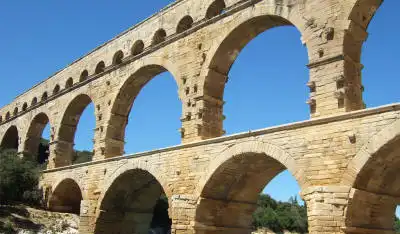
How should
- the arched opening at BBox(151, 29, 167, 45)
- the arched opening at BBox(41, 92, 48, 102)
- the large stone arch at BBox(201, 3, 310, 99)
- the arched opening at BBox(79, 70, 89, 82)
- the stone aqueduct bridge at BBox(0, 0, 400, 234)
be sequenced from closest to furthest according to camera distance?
the stone aqueduct bridge at BBox(0, 0, 400, 234) → the large stone arch at BBox(201, 3, 310, 99) → the arched opening at BBox(151, 29, 167, 45) → the arched opening at BBox(79, 70, 89, 82) → the arched opening at BBox(41, 92, 48, 102)

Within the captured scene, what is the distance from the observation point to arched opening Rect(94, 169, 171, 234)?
14.9 metres

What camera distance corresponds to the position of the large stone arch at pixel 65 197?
18.3 metres

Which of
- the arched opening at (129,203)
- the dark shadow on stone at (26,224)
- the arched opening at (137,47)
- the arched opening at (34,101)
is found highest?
the arched opening at (137,47)

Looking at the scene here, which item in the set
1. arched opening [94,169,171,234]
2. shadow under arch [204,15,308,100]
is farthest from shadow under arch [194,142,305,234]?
arched opening [94,169,171,234]

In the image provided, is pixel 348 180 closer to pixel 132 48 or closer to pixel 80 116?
pixel 132 48

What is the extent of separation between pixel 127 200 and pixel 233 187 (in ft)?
17.7

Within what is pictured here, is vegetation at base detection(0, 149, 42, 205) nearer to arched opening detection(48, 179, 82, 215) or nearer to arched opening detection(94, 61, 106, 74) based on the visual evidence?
arched opening detection(48, 179, 82, 215)

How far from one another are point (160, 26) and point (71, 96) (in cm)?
667

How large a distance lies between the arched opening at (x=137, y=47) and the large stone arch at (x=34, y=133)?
8867mm

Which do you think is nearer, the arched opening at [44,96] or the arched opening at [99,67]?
the arched opening at [99,67]

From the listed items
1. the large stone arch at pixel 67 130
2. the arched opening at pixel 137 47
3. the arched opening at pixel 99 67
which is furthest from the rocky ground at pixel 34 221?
the arched opening at pixel 137 47

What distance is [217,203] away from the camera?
11547 millimetres

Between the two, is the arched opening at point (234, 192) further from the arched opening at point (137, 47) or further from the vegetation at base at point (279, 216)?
the vegetation at base at point (279, 216)

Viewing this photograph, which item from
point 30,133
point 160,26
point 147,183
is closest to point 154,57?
point 160,26
